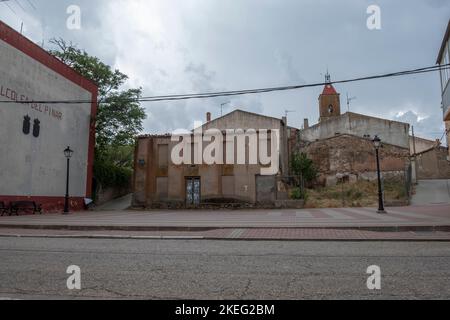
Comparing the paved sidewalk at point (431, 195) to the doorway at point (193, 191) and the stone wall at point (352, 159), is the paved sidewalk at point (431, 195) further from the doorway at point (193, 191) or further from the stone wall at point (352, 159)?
the doorway at point (193, 191)

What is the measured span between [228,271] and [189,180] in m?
22.7

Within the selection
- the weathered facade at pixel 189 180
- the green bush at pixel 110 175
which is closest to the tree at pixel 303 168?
the weathered facade at pixel 189 180

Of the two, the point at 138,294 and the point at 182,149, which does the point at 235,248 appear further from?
the point at 182,149

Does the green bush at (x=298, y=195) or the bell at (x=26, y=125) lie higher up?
the bell at (x=26, y=125)

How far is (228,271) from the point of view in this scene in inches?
227

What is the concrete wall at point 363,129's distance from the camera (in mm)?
42188

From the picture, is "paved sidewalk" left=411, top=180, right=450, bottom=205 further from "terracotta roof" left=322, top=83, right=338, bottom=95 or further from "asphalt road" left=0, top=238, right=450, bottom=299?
"terracotta roof" left=322, top=83, right=338, bottom=95

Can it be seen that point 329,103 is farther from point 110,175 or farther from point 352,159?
point 110,175

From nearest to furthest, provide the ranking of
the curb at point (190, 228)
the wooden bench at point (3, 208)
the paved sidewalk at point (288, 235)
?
1. the paved sidewalk at point (288, 235)
2. the curb at point (190, 228)
3. the wooden bench at point (3, 208)

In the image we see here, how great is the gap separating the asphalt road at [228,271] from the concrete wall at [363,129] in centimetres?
3659

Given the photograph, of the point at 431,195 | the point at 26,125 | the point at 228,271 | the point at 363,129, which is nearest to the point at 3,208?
the point at 26,125

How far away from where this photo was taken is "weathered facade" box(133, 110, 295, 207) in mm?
26859
